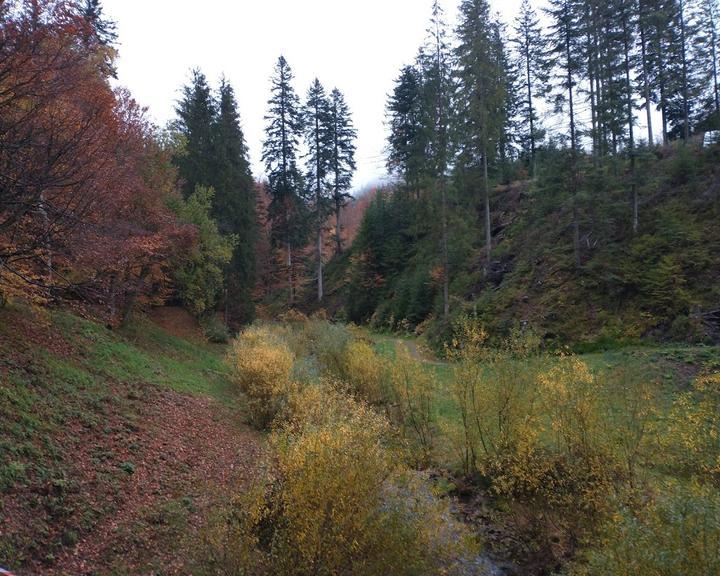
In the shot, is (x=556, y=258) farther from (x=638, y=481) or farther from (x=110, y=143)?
(x=110, y=143)

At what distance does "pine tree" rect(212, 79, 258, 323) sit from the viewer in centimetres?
2383

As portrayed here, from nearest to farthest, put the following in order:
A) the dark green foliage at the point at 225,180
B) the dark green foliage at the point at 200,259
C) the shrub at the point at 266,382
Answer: the shrub at the point at 266,382 < the dark green foliage at the point at 200,259 < the dark green foliage at the point at 225,180

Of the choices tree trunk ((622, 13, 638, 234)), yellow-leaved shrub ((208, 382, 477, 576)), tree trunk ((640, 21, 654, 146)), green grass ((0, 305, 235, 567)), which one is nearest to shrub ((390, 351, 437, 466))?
yellow-leaved shrub ((208, 382, 477, 576))

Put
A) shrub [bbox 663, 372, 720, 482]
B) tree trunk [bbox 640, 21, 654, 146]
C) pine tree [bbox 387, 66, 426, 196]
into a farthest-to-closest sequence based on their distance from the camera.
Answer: pine tree [bbox 387, 66, 426, 196] → tree trunk [bbox 640, 21, 654, 146] → shrub [bbox 663, 372, 720, 482]

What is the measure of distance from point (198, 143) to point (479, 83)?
15.3 m

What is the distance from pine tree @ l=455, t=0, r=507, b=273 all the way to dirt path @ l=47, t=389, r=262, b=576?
16.8 metres

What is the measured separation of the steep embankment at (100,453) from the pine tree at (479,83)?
17.1 m

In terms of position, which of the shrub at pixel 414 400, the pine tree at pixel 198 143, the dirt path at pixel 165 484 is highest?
the pine tree at pixel 198 143

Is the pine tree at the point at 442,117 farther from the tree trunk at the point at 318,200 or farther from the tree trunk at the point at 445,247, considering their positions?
the tree trunk at the point at 318,200

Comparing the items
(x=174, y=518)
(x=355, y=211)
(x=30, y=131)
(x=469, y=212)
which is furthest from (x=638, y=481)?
(x=355, y=211)

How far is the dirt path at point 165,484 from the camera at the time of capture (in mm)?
4983

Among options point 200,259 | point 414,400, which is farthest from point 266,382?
point 200,259

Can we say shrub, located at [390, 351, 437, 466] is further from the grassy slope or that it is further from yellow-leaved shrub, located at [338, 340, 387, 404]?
yellow-leaved shrub, located at [338, 340, 387, 404]

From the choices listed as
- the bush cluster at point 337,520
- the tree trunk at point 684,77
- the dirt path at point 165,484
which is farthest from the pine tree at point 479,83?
the bush cluster at point 337,520
